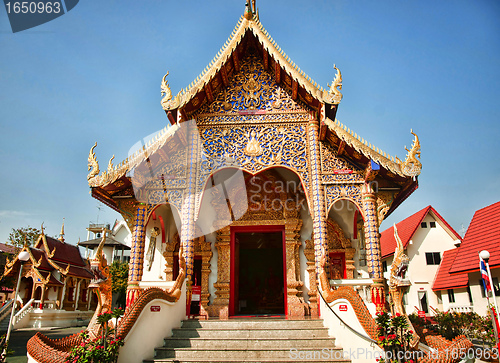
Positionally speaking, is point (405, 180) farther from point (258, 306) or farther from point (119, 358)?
point (258, 306)

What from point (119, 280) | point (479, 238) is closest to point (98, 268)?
point (479, 238)

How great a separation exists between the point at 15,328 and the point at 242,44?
49.8 feet

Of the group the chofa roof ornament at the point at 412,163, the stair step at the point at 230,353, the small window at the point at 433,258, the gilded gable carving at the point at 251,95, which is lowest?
the stair step at the point at 230,353

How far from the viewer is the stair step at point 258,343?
619 cm

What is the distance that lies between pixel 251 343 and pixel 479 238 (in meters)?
11.0

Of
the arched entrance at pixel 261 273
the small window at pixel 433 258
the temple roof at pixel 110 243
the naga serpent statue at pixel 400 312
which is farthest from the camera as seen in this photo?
the temple roof at pixel 110 243

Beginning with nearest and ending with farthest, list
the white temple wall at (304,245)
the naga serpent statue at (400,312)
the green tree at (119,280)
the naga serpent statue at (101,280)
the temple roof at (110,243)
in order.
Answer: the naga serpent statue at (400,312) → the naga serpent statue at (101,280) → the white temple wall at (304,245) → the green tree at (119,280) → the temple roof at (110,243)

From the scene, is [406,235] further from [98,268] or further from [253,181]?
[98,268]

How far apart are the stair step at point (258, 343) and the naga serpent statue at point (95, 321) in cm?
98

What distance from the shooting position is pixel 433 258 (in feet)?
64.8

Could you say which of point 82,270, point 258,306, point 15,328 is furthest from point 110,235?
point 258,306

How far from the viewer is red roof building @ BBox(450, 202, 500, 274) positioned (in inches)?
489

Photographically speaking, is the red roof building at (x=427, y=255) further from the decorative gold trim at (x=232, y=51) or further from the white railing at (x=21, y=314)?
the white railing at (x=21, y=314)

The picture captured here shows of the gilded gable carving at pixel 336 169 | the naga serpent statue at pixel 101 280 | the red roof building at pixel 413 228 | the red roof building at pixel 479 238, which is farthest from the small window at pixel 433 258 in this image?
the naga serpent statue at pixel 101 280
